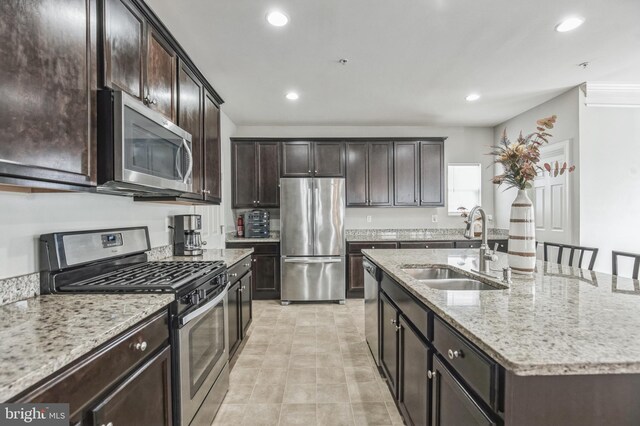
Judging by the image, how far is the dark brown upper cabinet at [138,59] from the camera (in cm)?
148

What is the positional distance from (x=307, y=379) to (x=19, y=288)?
1.86m

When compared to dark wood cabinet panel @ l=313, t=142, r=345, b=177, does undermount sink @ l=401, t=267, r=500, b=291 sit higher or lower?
lower

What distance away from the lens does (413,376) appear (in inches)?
60.6

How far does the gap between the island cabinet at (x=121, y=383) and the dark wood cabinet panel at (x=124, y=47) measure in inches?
46.5

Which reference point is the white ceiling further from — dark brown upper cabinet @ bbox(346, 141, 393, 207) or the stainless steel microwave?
the stainless steel microwave

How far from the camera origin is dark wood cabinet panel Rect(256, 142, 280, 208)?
15.0ft

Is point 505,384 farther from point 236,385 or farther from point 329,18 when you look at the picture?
point 329,18

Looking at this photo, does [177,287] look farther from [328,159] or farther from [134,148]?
[328,159]

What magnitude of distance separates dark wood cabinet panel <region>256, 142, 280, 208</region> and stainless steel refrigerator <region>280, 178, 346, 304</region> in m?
0.47

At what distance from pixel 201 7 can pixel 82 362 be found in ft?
7.18

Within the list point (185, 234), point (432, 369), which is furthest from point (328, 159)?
point (432, 369)

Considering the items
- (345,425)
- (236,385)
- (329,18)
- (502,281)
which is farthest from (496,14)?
(236,385)

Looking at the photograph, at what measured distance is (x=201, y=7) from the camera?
2.05 m

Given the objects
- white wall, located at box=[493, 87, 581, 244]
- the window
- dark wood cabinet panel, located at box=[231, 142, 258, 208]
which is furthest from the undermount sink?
the window
